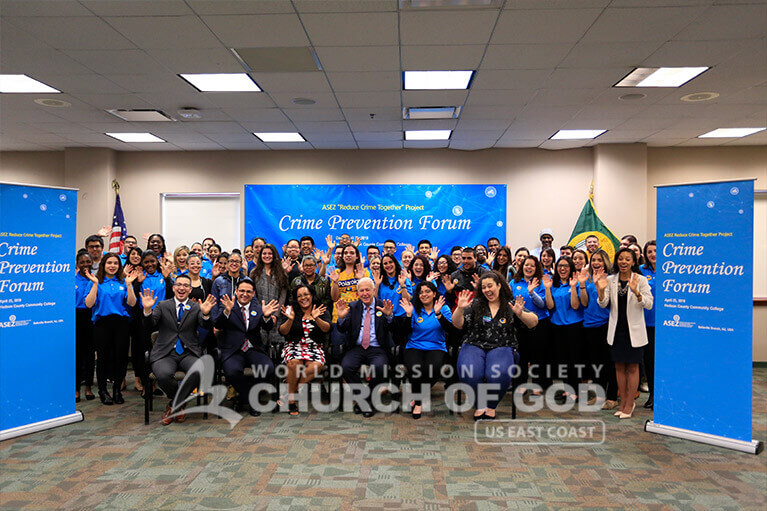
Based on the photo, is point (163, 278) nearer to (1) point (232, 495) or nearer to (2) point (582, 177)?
(1) point (232, 495)

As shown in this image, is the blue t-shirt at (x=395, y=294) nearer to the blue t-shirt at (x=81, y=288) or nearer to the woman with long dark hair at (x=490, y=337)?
the woman with long dark hair at (x=490, y=337)

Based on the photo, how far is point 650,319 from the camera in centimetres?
499

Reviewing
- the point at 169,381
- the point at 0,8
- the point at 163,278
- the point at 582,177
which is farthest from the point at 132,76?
the point at 582,177

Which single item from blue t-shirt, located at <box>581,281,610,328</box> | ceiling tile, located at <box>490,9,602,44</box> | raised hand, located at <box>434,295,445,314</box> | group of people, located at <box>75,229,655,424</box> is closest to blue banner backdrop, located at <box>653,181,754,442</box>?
group of people, located at <box>75,229,655,424</box>

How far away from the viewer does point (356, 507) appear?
294 cm

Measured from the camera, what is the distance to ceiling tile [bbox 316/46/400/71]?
13.6 feet

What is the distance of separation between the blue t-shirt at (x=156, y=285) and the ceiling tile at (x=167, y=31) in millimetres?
2327

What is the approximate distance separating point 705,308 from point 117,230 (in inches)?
319

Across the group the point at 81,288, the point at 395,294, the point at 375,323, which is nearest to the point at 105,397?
the point at 81,288

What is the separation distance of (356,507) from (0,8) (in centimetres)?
404

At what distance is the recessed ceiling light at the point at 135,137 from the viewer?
286 inches

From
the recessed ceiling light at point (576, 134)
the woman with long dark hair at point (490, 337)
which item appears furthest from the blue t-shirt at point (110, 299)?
the recessed ceiling light at point (576, 134)

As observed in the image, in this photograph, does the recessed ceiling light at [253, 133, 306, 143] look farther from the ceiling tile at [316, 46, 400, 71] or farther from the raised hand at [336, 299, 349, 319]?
the raised hand at [336, 299, 349, 319]

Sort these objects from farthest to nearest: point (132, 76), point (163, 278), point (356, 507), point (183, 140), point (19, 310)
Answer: point (183, 140) < point (163, 278) < point (132, 76) < point (19, 310) < point (356, 507)
